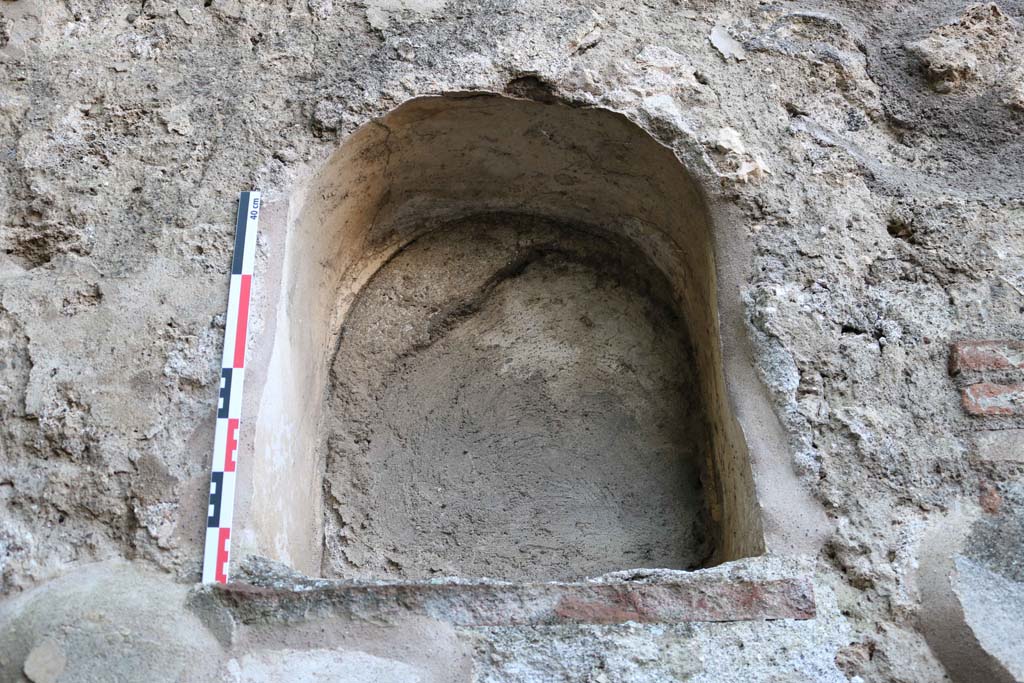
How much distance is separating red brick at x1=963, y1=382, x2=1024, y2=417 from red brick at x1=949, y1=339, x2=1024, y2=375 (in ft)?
0.12

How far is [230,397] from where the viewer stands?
1796 mm

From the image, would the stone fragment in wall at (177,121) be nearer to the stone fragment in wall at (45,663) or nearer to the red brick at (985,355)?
the stone fragment in wall at (45,663)

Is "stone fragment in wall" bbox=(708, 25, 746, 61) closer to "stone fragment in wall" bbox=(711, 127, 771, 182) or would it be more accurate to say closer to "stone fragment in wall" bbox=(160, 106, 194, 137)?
"stone fragment in wall" bbox=(711, 127, 771, 182)

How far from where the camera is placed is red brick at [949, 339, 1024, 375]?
73.1 inches

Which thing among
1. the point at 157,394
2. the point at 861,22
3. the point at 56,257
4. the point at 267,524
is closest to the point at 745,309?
the point at 861,22

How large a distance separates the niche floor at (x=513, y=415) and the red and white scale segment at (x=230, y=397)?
474mm

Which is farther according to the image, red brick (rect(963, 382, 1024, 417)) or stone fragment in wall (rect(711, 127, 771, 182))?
stone fragment in wall (rect(711, 127, 771, 182))

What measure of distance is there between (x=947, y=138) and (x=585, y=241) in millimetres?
845

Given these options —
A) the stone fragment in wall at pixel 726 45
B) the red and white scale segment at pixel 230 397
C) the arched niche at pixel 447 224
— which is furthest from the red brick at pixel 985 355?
the red and white scale segment at pixel 230 397

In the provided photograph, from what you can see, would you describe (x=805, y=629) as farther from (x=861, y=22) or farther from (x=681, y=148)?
(x=861, y=22)

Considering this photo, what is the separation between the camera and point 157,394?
70.6 inches

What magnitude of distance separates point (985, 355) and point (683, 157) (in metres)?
0.70

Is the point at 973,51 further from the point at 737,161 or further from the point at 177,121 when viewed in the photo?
the point at 177,121

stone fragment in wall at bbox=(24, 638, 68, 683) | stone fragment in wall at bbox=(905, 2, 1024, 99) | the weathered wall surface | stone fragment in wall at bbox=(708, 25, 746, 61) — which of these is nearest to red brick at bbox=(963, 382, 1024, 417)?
the weathered wall surface
